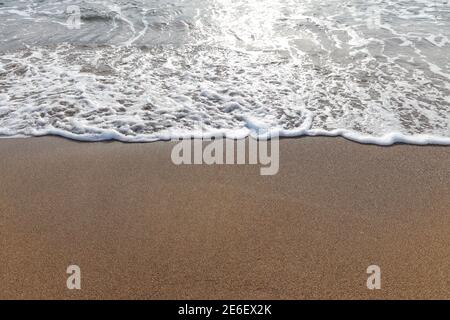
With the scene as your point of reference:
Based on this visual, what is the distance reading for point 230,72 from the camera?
4.96 meters

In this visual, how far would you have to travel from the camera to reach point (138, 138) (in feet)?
12.4

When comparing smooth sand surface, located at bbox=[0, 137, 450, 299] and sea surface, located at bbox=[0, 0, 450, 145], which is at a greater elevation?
sea surface, located at bbox=[0, 0, 450, 145]

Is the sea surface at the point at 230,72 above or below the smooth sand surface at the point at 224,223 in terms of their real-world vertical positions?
above

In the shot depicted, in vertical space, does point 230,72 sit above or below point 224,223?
above

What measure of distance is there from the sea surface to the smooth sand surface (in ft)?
1.40

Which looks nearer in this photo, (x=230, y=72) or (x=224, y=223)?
(x=224, y=223)

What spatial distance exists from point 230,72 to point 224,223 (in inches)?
108

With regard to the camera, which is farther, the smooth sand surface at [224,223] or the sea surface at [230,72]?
the sea surface at [230,72]

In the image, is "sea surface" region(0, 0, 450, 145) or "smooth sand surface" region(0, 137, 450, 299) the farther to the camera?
"sea surface" region(0, 0, 450, 145)

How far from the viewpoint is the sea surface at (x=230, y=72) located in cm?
396

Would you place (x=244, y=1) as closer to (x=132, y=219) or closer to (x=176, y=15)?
(x=176, y=15)

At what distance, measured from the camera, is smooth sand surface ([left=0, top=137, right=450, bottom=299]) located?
237 centimetres

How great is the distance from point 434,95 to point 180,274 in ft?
12.0

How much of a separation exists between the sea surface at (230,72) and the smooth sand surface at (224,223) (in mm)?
428
